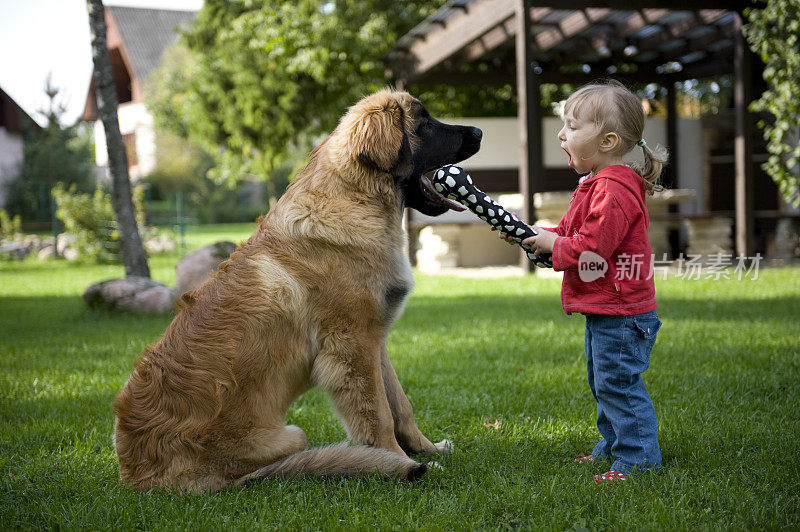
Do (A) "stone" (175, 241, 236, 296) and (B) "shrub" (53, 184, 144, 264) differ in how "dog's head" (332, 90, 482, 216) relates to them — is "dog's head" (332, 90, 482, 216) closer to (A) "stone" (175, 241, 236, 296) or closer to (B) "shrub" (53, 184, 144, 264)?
(A) "stone" (175, 241, 236, 296)

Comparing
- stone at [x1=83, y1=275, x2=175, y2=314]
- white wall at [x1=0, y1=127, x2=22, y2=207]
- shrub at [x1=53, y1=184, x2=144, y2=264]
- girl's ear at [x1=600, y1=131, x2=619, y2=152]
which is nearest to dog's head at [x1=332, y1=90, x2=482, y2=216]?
girl's ear at [x1=600, y1=131, x2=619, y2=152]

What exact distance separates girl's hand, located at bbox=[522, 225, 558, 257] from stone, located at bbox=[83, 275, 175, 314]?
644 cm

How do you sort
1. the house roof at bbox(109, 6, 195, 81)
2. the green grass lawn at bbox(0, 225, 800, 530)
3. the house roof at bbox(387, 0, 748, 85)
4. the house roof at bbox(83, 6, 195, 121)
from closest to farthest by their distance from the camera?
1. the green grass lawn at bbox(0, 225, 800, 530)
2. the house roof at bbox(387, 0, 748, 85)
3. the house roof at bbox(83, 6, 195, 121)
4. the house roof at bbox(109, 6, 195, 81)

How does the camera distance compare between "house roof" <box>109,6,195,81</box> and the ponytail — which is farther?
"house roof" <box>109,6,195,81</box>

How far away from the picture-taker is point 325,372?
9.89ft

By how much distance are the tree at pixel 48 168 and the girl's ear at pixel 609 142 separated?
2978 cm

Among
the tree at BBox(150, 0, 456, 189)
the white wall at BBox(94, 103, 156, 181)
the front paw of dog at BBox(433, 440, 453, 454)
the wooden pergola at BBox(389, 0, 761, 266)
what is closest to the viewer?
the front paw of dog at BBox(433, 440, 453, 454)

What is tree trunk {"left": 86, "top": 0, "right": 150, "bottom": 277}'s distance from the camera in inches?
363

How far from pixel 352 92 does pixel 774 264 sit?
9.62m

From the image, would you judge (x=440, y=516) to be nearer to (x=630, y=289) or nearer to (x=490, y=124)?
(x=630, y=289)

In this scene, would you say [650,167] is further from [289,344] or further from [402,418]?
[289,344]

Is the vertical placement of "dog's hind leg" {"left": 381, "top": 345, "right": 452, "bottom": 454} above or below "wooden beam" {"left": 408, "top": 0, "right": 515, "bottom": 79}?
below

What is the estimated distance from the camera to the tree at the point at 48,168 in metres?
29.2

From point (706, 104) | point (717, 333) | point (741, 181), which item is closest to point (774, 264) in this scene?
point (741, 181)
